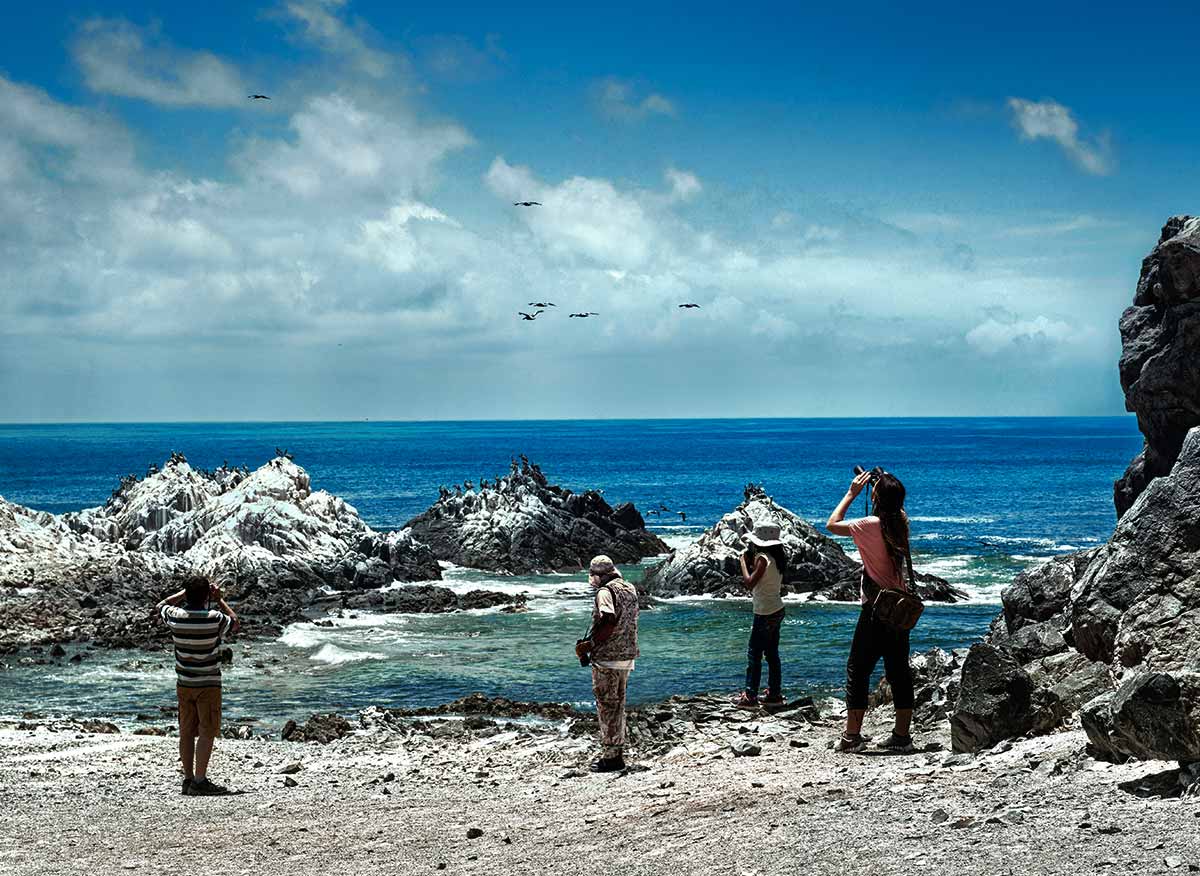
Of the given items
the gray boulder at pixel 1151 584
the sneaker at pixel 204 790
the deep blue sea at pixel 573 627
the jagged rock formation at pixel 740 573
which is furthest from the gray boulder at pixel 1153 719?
the jagged rock formation at pixel 740 573

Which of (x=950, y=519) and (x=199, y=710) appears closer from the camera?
(x=199, y=710)

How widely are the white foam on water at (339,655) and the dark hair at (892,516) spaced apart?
567 inches

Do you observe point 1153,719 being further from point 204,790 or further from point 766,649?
point 204,790

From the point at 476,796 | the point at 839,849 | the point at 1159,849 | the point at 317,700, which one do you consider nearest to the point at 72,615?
the point at 317,700

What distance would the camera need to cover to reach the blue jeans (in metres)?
13.6

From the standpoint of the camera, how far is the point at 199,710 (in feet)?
36.3

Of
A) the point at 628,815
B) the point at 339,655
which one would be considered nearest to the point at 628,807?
the point at 628,815

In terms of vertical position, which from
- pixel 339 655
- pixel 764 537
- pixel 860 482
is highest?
pixel 860 482

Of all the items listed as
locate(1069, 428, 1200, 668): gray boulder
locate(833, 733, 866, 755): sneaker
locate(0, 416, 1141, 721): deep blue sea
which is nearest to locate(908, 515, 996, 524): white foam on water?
locate(0, 416, 1141, 721): deep blue sea

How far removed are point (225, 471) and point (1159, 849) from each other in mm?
36478

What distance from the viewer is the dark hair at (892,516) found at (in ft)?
32.1

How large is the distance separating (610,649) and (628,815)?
1847 mm

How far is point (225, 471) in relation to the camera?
40.0 m

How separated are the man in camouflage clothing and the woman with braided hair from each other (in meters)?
1.96
